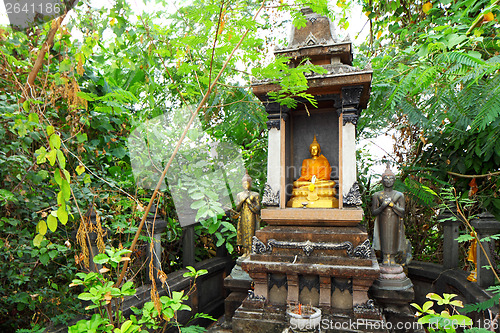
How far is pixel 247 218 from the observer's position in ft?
19.8

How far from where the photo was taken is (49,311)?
4145mm

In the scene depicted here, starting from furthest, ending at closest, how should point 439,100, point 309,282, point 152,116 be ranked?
1. point 152,116
2. point 309,282
3. point 439,100

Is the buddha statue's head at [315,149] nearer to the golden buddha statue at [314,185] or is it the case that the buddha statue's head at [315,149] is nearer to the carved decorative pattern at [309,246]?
the golden buddha statue at [314,185]

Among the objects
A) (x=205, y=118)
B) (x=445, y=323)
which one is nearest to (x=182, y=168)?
(x=205, y=118)

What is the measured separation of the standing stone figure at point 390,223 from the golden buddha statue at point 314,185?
2.63ft

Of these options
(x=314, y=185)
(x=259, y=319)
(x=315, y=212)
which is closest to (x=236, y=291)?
(x=259, y=319)

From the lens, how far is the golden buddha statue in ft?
18.4

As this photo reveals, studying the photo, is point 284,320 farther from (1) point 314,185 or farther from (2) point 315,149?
(2) point 315,149

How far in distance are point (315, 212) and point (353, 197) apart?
0.69 meters

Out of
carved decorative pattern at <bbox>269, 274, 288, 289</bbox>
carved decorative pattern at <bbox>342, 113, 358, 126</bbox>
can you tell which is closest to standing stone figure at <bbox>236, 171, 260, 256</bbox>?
carved decorative pattern at <bbox>269, 274, 288, 289</bbox>

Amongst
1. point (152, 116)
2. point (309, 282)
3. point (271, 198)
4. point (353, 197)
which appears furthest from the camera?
point (152, 116)

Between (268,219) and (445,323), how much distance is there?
324cm

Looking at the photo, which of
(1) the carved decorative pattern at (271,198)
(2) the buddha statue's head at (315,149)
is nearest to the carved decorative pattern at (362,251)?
(1) the carved decorative pattern at (271,198)

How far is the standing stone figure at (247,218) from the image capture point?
6.00 m
